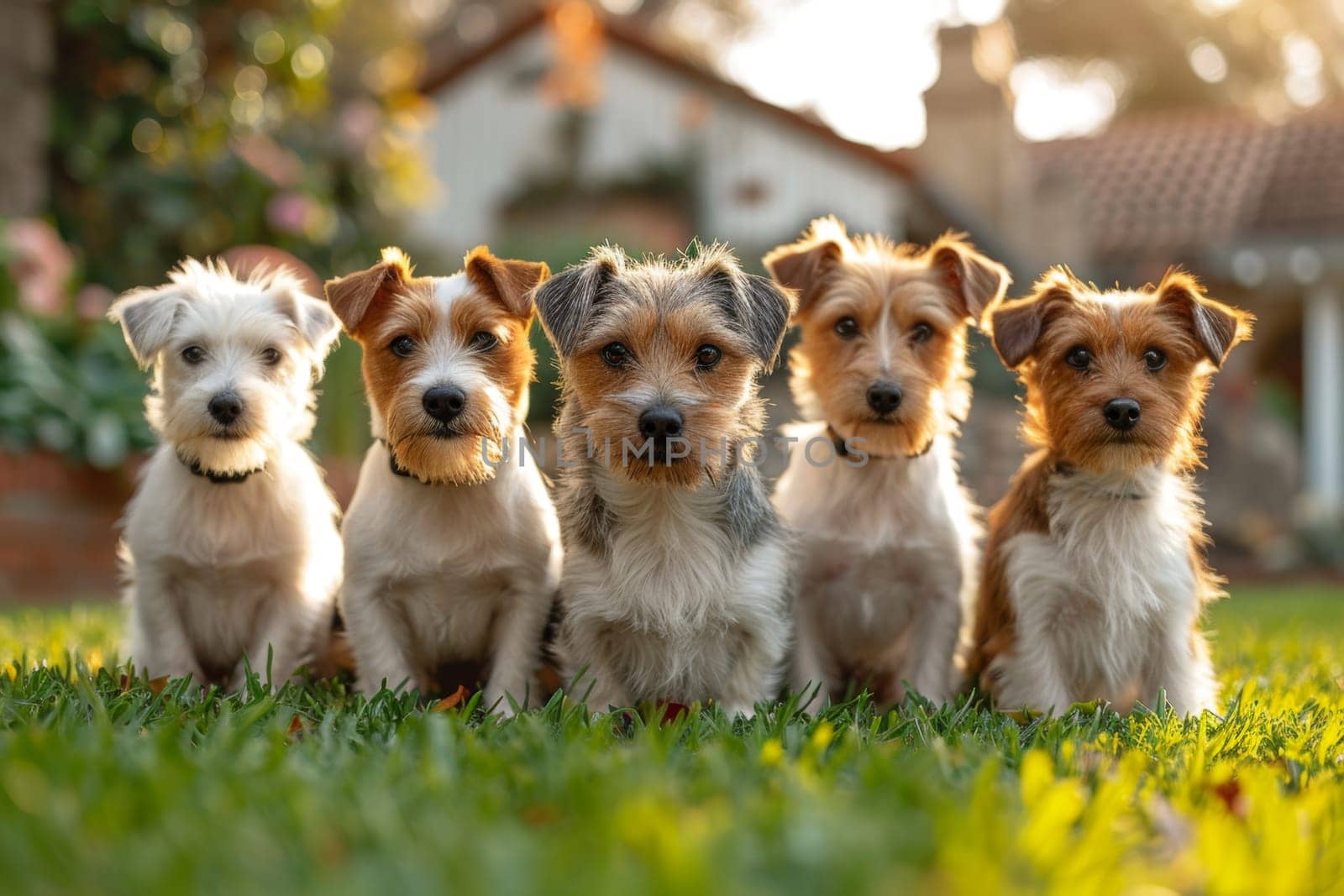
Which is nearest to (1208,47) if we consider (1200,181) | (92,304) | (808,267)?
(1200,181)

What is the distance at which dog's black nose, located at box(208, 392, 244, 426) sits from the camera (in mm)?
4160

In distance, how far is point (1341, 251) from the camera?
1723 cm

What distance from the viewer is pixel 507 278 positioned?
14.0ft

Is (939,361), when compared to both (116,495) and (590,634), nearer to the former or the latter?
(590,634)

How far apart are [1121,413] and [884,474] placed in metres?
0.92

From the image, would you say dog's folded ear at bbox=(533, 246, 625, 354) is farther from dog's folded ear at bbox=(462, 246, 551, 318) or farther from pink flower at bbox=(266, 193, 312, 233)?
pink flower at bbox=(266, 193, 312, 233)

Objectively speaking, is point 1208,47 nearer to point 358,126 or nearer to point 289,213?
point 358,126

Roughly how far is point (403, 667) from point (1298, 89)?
42569 millimetres

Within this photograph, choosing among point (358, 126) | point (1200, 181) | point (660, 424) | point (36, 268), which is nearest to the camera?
point (660, 424)

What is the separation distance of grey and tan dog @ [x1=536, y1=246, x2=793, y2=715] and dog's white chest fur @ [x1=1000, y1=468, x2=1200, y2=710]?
2.94 ft

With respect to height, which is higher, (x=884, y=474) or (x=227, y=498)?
(x=884, y=474)

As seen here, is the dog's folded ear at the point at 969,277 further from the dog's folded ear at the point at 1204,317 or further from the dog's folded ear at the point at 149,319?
the dog's folded ear at the point at 149,319

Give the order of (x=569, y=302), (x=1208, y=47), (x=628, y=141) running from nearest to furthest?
(x=569, y=302), (x=628, y=141), (x=1208, y=47)

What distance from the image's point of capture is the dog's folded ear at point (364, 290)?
4137 mm
